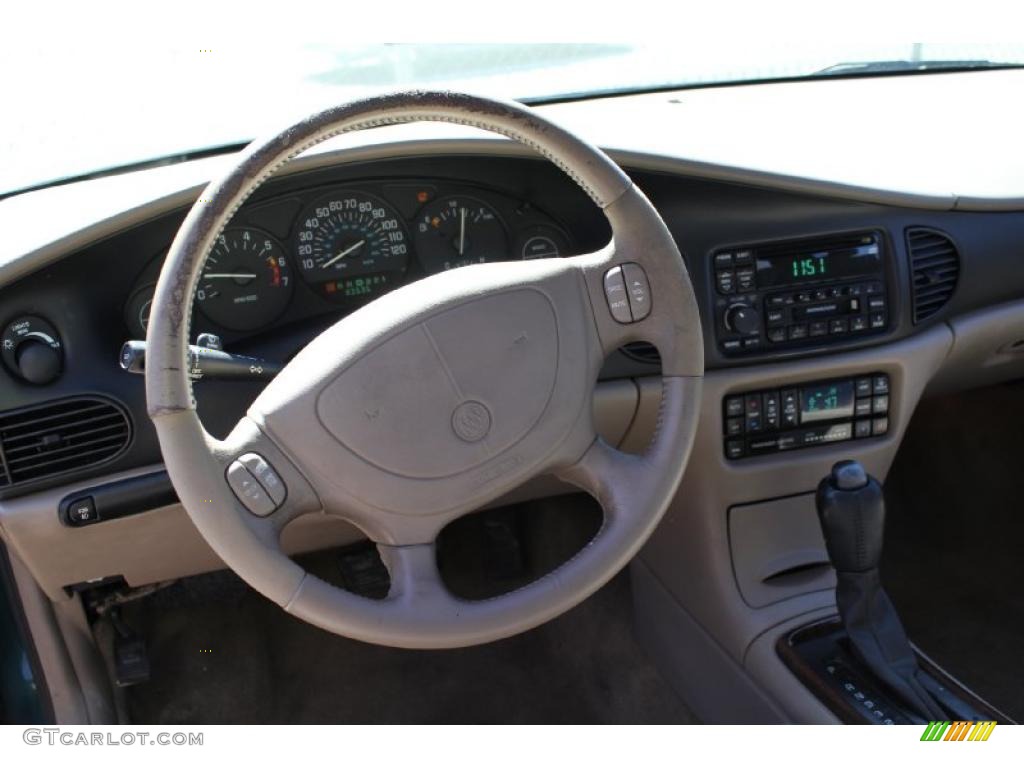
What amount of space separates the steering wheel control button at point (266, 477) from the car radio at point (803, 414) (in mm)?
1055

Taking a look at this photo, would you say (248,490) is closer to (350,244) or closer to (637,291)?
(637,291)

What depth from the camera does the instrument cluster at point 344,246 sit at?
1.85 metres

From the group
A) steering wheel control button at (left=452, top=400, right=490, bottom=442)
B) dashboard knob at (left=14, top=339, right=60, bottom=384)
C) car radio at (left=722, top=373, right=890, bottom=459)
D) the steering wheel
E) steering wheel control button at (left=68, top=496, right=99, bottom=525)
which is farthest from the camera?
car radio at (left=722, top=373, right=890, bottom=459)

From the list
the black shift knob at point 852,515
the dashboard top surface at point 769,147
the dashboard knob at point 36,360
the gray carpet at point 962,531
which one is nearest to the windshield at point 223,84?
the dashboard top surface at point 769,147

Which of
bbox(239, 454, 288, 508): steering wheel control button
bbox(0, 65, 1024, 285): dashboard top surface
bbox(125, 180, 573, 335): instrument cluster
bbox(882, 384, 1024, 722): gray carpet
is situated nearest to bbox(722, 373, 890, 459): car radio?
bbox(0, 65, 1024, 285): dashboard top surface

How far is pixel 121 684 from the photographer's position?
2352 mm

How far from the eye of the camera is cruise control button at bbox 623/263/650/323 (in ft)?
4.85

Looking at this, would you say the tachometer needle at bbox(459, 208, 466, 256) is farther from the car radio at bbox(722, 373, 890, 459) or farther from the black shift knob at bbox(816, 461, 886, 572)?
the black shift knob at bbox(816, 461, 886, 572)

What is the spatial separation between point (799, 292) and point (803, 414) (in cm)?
26

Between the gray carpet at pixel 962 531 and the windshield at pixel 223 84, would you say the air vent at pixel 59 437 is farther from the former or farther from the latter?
the gray carpet at pixel 962 531

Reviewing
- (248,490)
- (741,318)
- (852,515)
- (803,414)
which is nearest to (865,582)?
(852,515)

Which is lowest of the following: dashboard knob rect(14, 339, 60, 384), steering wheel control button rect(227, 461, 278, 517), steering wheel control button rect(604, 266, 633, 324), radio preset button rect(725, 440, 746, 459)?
radio preset button rect(725, 440, 746, 459)

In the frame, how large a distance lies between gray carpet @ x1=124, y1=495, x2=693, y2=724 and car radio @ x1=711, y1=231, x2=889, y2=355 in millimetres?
924

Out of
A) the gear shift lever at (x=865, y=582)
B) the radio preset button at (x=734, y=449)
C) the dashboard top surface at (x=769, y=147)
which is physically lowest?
the gear shift lever at (x=865, y=582)
